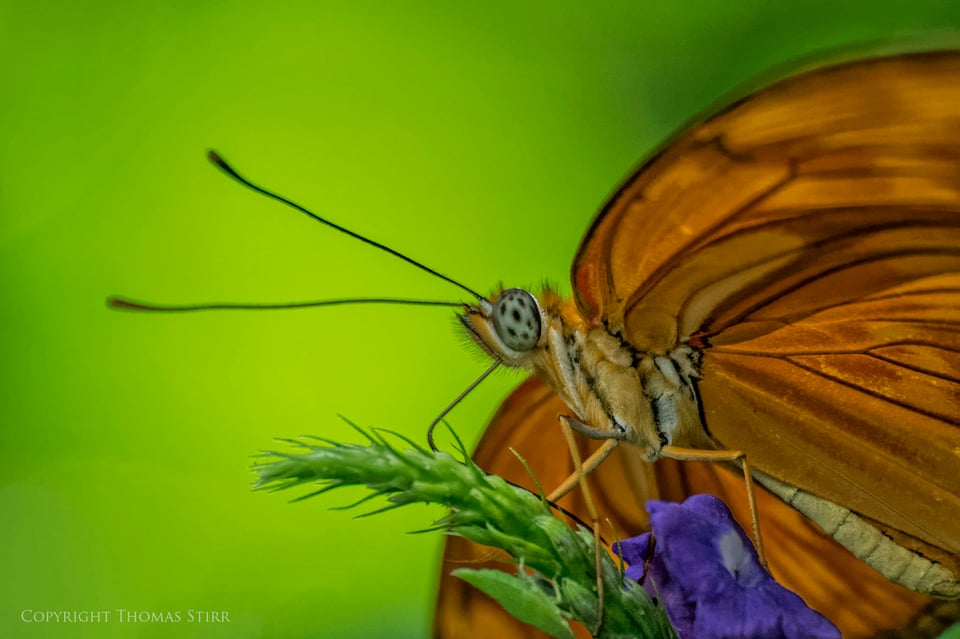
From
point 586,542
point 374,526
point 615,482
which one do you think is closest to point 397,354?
point 374,526

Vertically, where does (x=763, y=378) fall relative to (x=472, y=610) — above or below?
above

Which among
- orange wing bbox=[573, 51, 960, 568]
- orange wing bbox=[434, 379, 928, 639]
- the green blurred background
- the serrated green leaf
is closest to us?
the serrated green leaf

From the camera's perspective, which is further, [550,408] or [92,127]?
[92,127]

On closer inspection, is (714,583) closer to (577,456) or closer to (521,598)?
(521,598)

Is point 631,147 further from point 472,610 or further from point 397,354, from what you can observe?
point 472,610

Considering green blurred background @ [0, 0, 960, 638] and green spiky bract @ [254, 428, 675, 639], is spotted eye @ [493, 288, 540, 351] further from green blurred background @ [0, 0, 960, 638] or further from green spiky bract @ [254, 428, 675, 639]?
green blurred background @ [0, 0, 960, 638]

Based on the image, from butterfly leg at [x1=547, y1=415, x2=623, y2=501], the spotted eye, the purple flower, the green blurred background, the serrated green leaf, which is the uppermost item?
the green blurred background

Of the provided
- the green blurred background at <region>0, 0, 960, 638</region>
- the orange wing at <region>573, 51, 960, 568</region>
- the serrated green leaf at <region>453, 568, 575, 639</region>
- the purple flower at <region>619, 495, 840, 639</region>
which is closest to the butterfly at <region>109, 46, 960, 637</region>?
the orange wing at <region>573, 51, 960, 568</region>

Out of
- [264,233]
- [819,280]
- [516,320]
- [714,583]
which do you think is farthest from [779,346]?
[264,233]
